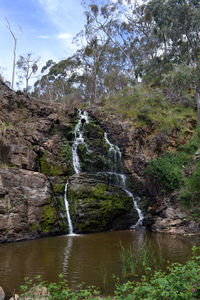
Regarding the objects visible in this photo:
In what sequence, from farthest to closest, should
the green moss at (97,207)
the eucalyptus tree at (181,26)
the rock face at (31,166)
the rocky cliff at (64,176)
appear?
the eucalyptus tree at (181,26) < the green moss at (97,207) < the rocky cliff at (64,176) < the rock face at (31,166)

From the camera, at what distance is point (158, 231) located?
12.7 m

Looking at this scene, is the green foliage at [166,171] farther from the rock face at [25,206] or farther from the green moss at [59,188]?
the rock face at [25,206]

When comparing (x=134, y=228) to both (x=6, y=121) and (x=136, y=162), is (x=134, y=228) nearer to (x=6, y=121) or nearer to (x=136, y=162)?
(x=136, y=162)

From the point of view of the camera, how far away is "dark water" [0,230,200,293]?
6145 millimetres

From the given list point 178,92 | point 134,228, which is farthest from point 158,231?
point 178,92

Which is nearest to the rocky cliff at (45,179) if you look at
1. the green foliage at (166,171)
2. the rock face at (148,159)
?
the rock face at (148,159)

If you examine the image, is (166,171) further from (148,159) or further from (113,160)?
(113,160)

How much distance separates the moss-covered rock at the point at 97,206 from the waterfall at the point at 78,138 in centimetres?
129

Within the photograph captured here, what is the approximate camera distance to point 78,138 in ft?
55.2

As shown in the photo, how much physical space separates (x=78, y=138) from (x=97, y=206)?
17.1ft

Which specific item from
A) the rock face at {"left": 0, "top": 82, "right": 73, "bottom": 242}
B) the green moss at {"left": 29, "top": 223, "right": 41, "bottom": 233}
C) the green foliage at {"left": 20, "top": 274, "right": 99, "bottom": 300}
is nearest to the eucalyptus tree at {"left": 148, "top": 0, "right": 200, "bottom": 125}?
the rock face at {"left": 0, "top": 82, "right": 73, "bottom": 242}

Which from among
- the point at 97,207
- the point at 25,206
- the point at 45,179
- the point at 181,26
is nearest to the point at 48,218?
the point at 25,206

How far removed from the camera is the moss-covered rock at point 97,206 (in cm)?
1294

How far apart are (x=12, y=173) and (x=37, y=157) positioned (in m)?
2.23
